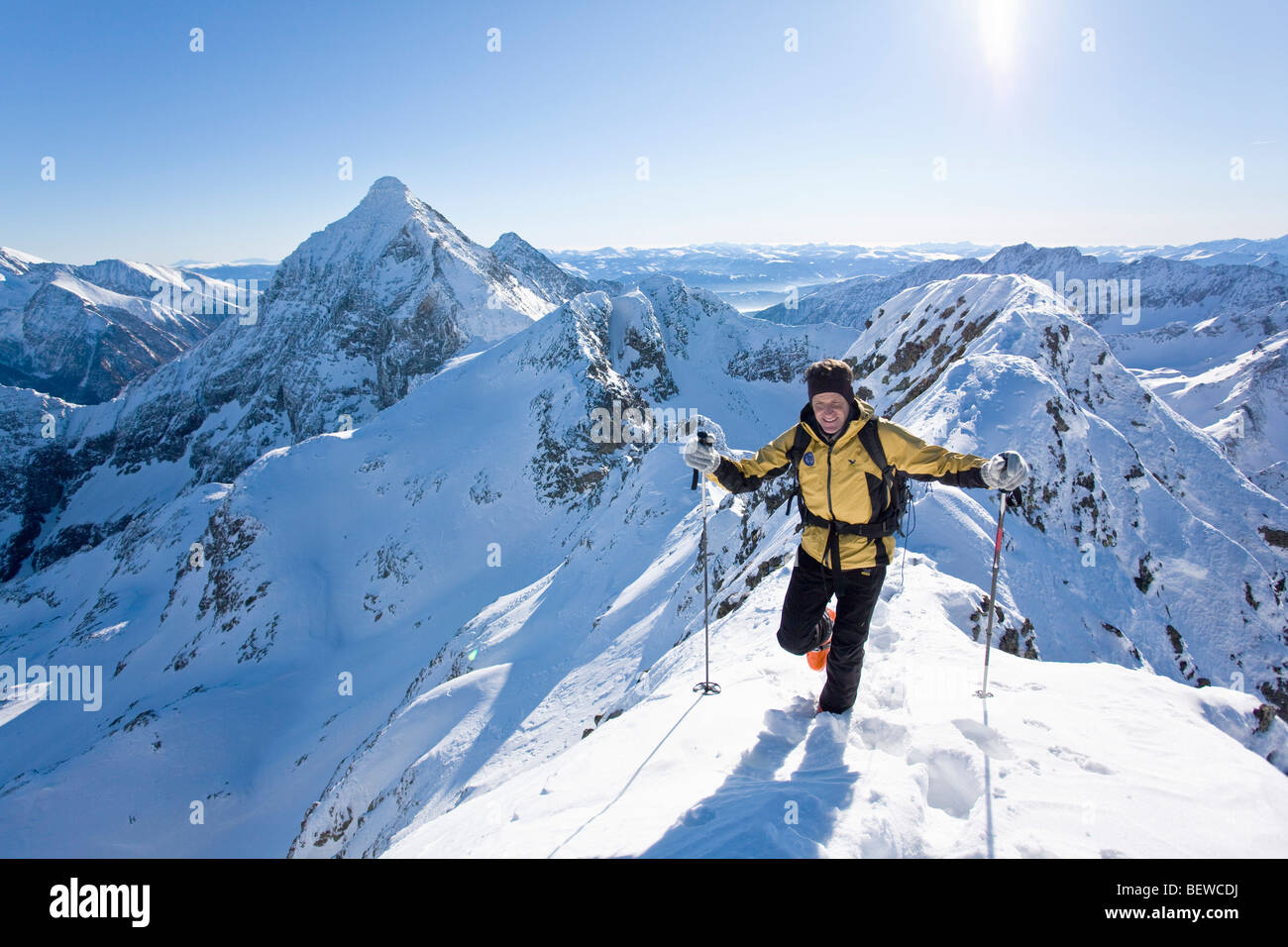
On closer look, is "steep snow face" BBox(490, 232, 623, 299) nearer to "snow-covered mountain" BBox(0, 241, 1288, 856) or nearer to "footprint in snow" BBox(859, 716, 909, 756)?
"snow-covered mountain" BBox(0, 241, 1288, 856)

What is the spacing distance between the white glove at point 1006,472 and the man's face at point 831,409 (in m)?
1.46

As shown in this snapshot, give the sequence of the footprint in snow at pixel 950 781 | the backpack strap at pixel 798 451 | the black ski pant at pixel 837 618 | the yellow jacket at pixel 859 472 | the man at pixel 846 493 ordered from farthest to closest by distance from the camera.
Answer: the backpack strap at pixel 798 451, the black ski pant at pixel 837 618, the yellow jacket at pixel 859 472, the man at pixel 846 493, the footprint in snow at pixel 950 781

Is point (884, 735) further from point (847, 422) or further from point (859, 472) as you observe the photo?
point (847, 422)

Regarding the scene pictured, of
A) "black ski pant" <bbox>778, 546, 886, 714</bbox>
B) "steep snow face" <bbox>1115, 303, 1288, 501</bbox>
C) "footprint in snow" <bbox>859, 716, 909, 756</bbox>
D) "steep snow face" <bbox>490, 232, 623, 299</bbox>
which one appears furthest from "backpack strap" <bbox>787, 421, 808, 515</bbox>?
"steep snow face" <bbox>490, 232, 623, 299</bbox>

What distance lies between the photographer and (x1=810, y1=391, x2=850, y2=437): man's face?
17.9ft

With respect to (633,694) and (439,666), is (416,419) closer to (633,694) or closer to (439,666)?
(439,666)

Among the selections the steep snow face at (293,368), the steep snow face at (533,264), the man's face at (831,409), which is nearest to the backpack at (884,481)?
the man's face at (831,409)

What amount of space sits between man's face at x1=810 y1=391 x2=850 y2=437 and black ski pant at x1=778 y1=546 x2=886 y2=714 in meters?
1.44

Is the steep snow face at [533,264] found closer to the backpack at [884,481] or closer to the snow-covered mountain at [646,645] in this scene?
the snow-covered mountain at [646,645]

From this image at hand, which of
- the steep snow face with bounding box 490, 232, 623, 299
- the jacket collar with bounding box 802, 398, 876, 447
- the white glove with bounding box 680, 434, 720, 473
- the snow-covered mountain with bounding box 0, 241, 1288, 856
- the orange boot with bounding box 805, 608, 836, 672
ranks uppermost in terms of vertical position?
the steep snow face with bounding box 490, 232, 623, 299

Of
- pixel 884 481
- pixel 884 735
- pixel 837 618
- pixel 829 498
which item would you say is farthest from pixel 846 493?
pixel 884 735

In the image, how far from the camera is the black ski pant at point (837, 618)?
228 inches
